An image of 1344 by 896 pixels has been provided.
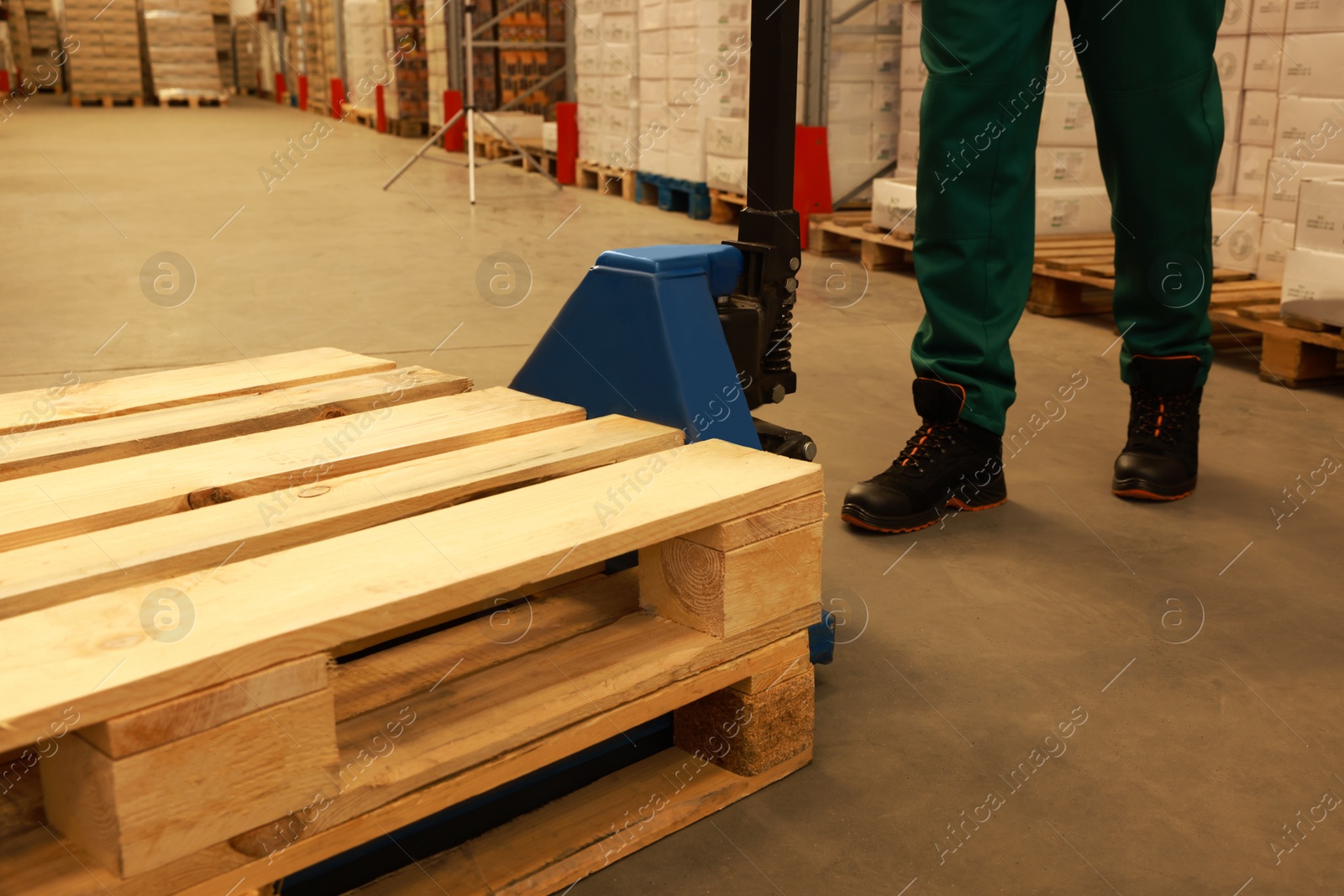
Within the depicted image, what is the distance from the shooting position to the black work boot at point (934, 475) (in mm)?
2297

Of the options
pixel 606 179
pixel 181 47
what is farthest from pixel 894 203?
pixel 181 47

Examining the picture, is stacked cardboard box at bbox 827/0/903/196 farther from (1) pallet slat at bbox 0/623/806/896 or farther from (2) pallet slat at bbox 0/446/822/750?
(1) pallet slat at bbox 0/623/806/896

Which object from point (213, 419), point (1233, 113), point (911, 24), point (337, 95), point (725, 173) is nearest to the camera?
point (213, 419)

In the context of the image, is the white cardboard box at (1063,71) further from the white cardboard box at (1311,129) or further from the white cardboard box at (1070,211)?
the white cardboard box at (1311,129)

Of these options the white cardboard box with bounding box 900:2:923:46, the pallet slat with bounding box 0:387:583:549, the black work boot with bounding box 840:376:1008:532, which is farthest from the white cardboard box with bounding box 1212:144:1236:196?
the pallet slat with bounding box 0:387:583:549

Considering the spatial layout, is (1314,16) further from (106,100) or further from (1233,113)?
(106,100)

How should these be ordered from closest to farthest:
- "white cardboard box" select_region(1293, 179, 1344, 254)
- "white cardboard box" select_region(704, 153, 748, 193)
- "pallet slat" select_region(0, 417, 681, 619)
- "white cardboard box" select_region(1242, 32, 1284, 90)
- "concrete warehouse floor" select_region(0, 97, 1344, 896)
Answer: "pallet slat" select_region(0, 417, 681, 619), "concrete warehouse floor" select_region(0, 97, 1344, 896), "white cardboard box" select_region(1293, 179, 1344, 254), "white cardboard box" select_region(1242, 32, 1284, 90), "white cardboard box" select_region(704, 153, 748, 193)

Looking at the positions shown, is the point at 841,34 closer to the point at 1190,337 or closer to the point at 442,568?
the point at 1190,337

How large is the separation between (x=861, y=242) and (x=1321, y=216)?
9.36 ft

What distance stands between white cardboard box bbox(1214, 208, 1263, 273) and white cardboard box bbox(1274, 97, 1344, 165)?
35cm

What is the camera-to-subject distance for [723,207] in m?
6.61

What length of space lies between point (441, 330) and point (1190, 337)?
2390 mm

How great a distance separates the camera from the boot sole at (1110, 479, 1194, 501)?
2482mm

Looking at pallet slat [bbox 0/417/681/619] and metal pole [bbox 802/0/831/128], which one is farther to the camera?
metal pole [bbox 802/0/831/128]
